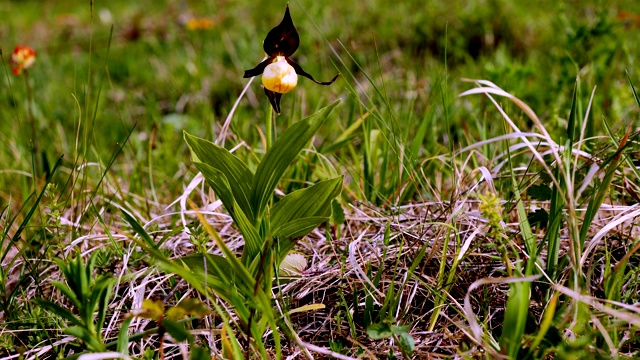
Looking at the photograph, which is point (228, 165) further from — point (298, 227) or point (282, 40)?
point (282, 40)

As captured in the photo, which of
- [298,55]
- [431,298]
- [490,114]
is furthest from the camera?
[298,55]

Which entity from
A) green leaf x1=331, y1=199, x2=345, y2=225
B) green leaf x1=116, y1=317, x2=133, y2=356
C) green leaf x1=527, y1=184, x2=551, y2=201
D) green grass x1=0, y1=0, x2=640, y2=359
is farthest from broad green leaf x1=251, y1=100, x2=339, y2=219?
green leaf x1=527, y1=184, x2=551, y2=201

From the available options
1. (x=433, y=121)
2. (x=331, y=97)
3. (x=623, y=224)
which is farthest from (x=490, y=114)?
(x=623, y=224)

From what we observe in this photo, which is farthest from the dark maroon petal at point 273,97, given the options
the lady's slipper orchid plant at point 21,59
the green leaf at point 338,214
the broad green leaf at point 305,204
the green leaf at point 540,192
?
the lady's slipper orchid plant at point 21,59

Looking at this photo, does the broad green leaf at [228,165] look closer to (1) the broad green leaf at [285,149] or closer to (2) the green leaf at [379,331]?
(1) the broad green leaf at [285,149]

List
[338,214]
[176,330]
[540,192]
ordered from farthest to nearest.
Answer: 1. [338,214]
2. [540,192]
3. [176,330]

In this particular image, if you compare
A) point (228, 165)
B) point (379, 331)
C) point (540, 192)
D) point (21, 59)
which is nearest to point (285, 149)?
point (228, 165)

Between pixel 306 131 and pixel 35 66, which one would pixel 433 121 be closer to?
pixel 306 131
